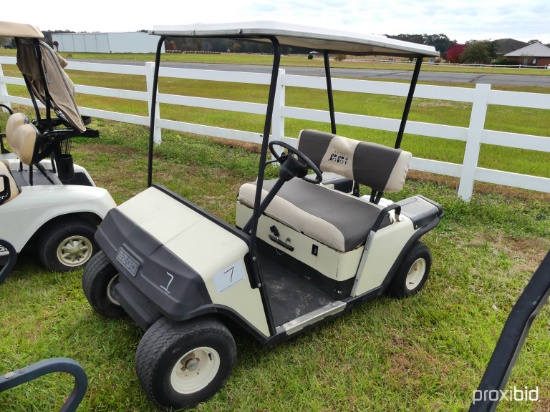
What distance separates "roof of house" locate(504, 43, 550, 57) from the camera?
72.1 metres

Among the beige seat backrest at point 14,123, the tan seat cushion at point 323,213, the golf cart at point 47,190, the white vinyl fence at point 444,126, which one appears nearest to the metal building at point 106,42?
the white vinyl fence at point 444,126

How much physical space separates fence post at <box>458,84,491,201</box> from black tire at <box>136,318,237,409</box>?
12.4ft

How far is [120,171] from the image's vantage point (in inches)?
246

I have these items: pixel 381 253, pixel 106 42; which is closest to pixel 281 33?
pixel 381 253

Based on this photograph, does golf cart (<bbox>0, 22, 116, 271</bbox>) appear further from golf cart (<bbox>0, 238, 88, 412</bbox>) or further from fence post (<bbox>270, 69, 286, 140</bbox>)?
fence post (<bbox>270, 69, 286, 140</bbox>)

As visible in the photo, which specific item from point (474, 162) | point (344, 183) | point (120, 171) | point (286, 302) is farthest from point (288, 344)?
point (120, 171)

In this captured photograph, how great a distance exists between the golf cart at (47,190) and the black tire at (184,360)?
1.66 metres

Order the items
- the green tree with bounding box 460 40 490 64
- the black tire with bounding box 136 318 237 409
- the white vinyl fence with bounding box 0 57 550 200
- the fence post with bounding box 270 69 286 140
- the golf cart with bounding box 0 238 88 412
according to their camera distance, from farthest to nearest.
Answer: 1. the green tree with bounding box 460 40 490 64
2. the fence post with bounding box 270 69 286 140
3. the white vinyl fence with bounding box 0 57 550 200
4. the black tire with bounding box 136 318 237 409
5. the golf cart with bounding box 0 238 88 412

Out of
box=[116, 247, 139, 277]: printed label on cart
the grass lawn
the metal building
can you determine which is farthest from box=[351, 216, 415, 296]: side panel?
the metal building

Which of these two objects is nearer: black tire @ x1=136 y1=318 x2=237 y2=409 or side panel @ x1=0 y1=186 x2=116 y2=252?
black tire @ x1=136 y1=318 x2=237 y2=409

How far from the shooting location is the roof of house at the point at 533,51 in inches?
2840

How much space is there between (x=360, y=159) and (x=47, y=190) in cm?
239

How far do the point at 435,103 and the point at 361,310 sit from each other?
12.6 meters

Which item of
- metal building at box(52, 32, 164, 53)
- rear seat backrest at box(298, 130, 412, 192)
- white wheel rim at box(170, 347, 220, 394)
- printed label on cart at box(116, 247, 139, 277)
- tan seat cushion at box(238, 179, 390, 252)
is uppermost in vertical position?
Answer: metal building at box(52, 32, 164, 53)
